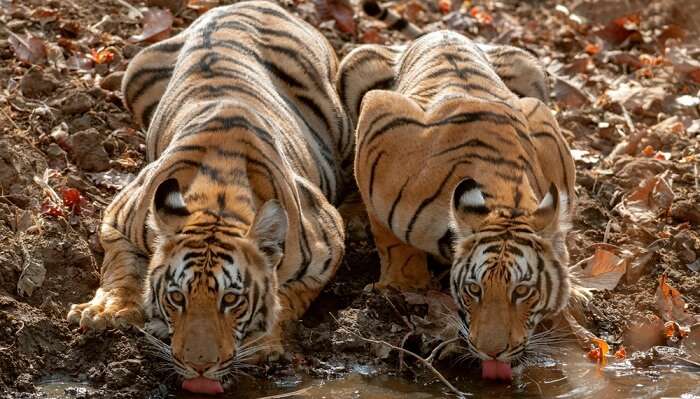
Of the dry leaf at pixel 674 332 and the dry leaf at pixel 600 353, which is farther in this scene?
the dry leaf at pixel 674 332

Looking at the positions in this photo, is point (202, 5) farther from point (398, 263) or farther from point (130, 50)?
point (398, 263)

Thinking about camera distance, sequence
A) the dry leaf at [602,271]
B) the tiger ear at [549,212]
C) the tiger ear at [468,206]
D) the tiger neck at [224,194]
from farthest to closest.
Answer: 1. the dry leaf at [602,271]
2. the tiger ear at [468,206]
3. the tiger ear at [549,212]
4. the tiger neck at [224,194]

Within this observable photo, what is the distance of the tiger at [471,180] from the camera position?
19.8ft

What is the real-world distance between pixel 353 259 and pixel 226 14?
5.81 ft

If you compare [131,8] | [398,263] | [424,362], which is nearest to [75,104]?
[131,8]

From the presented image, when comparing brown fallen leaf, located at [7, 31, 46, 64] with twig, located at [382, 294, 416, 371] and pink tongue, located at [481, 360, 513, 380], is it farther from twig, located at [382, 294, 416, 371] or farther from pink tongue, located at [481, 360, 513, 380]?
pink tongue, located at [481, 360, 513, 380]

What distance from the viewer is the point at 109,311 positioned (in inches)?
247

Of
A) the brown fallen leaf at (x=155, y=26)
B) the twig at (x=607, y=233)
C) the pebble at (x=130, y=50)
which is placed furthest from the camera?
the brown fallen leaf at (x=155, y=26)

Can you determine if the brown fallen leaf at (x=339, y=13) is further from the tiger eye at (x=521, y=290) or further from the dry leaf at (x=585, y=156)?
the tiger eye at (x=521, y=290)

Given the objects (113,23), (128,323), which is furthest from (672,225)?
(113,23)

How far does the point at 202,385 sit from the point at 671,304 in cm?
273

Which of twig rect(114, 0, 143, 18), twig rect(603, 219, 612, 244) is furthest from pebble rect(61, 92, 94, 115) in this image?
twig rect(603, 219, 612, 244)

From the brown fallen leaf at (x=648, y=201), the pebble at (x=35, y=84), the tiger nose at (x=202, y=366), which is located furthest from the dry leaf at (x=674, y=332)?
the pebble at (x=35, y=84)

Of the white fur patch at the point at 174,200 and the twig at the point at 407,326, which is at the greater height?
the white fur patch at the point at 174,200
